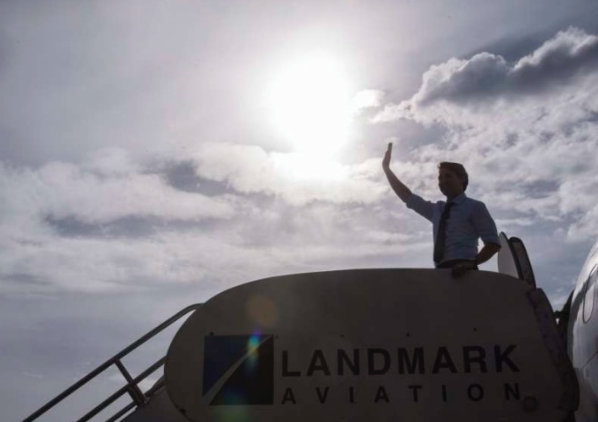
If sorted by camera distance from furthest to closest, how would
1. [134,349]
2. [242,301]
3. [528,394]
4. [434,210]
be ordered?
[134,349] → [434,210] → [242,301] → [528,394]

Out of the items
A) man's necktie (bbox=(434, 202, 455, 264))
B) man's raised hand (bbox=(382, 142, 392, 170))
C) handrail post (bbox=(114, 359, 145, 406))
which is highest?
man's raised hand (bbox=(382, 142, 392, 170))

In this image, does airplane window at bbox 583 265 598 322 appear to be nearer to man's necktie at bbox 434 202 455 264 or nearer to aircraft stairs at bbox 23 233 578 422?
aircraft stairs at bbox 23 233 578 422

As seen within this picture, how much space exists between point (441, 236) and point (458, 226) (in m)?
0.18

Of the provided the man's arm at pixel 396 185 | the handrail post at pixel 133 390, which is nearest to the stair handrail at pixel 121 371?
the handrail post at pixel 133 390

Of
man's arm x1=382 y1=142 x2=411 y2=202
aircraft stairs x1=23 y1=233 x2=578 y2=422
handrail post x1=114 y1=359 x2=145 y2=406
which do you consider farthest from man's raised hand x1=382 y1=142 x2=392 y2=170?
handrail post x1=114 y1=359 x2=145 y2=406

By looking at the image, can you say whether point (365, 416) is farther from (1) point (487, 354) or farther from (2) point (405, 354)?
(1) point (487, 354)

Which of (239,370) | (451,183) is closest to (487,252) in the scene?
(451,183)

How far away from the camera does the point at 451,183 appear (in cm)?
625

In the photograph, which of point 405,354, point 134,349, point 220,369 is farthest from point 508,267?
point 134,349

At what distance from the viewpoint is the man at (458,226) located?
5.88 meters

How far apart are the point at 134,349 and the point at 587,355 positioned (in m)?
4.11

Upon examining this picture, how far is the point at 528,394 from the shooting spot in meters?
5.16

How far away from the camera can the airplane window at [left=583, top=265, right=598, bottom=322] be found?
5699mm

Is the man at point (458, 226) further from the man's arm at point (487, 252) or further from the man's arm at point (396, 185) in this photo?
the man's arm at point (396, 185)
